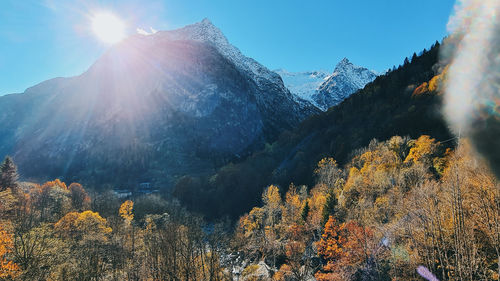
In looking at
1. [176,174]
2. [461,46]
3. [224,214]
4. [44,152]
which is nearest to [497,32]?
[461,46]

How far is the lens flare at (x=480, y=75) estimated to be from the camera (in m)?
6.66

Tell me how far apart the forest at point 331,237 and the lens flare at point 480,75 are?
47.7 inches

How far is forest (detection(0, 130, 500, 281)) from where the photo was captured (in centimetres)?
986

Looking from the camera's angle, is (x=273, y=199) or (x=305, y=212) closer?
(x=305, y=212)

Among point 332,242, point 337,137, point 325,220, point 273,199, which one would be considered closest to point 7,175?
point 273,199

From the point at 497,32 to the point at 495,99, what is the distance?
6.11 feet

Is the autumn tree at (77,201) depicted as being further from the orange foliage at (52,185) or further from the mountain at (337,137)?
the mountain at (337,137)

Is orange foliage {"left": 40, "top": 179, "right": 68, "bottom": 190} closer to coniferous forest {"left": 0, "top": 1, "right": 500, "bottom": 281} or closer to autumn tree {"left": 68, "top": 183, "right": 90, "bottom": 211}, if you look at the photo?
coniferous forest {"left": 0, "top": 1, "right": 500, "bottom": 281}

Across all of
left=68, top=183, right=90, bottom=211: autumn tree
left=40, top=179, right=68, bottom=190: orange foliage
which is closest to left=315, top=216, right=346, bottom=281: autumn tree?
left=68, top=183, right=90, bottom=211: autumn tree

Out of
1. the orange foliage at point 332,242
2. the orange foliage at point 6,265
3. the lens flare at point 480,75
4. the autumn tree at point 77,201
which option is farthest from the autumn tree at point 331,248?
the autumn tree at point 77,201

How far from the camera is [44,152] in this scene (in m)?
197

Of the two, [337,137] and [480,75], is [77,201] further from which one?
[337,137]

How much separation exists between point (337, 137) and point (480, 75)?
98.3 m

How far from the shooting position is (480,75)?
7.18 meters
